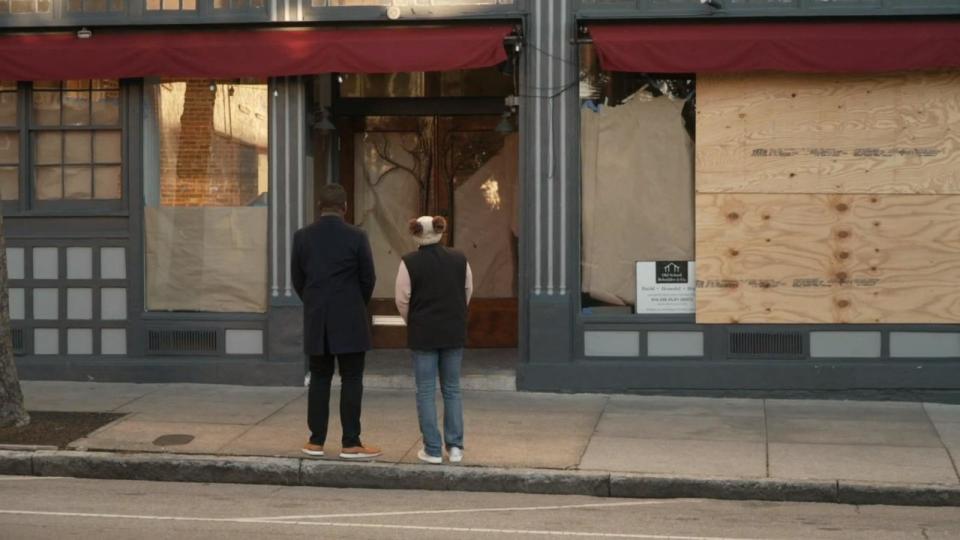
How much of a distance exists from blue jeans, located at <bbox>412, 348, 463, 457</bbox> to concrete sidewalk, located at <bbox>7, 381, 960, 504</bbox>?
0.21 metres

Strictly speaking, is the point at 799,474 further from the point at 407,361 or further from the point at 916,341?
the point at 407,361

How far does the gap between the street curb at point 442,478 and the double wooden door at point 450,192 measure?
17.4 feet

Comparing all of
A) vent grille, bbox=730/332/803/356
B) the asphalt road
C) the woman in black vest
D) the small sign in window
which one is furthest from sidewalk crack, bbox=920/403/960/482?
the woman in black vest

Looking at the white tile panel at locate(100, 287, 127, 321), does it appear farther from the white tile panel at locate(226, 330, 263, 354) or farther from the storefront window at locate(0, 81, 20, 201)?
the storefront window at locate(0, 81, 20, 201)

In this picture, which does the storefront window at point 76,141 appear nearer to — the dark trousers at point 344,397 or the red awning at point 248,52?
the red awning at point 248,52

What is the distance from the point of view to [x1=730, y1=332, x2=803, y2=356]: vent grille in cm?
1320

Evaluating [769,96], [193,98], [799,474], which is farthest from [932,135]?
[193,98]

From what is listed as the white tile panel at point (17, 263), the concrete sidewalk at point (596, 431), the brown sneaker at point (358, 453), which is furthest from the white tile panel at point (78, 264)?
the brown sneaker at point (358, 453)

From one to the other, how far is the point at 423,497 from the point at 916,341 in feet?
18.3

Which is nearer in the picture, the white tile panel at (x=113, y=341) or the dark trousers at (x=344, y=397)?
the dark trousers at (x=344, y=397)

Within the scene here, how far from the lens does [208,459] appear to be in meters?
10.3

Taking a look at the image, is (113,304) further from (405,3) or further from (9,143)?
(405,3)

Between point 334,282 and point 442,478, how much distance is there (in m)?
1.61

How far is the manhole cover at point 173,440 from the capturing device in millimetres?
10906
